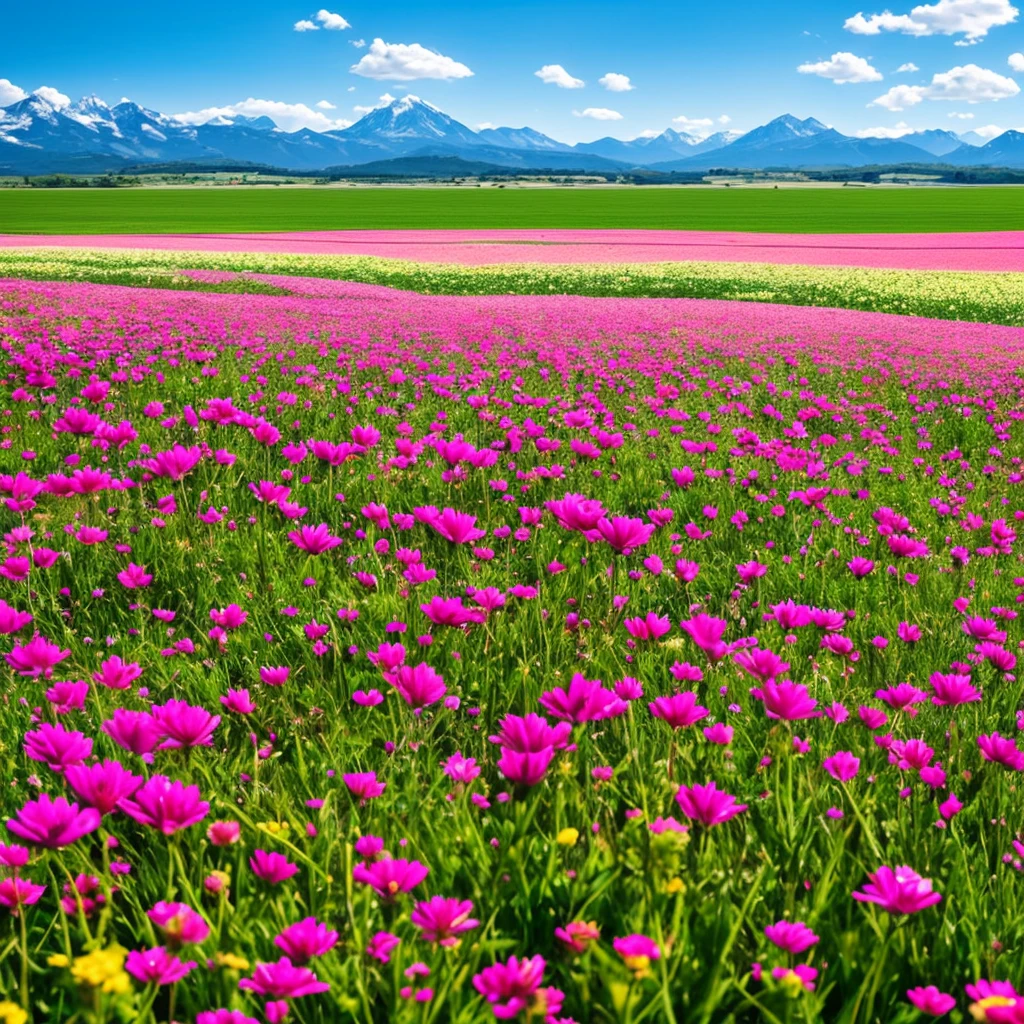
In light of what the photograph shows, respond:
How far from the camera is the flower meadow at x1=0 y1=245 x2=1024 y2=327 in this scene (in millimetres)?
27094

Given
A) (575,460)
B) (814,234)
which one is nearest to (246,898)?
(575,460)

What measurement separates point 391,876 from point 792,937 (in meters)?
0.66

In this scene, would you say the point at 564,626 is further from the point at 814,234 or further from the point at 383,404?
the point at 814,234

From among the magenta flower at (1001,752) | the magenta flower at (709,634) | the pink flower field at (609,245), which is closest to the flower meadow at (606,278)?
the pink flower field at (609,245)

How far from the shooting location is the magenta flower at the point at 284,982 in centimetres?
109

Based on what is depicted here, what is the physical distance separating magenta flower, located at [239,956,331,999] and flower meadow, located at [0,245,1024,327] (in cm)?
2612

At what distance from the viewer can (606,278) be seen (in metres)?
34.4

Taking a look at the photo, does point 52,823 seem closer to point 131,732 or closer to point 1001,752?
point 131,732

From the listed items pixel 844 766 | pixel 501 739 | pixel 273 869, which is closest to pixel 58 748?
pixel 273 869

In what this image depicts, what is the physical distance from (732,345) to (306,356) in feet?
25.6

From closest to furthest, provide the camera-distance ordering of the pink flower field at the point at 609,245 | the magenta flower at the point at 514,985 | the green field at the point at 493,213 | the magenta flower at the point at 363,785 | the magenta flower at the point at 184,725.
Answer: the magenta flower at the point at 514,985 → the magenta flower at the point at 184,725 → the magenta flower at the point at 363,785 → the pink flower field at the point at 609,245 → the green field at the point at 493,213

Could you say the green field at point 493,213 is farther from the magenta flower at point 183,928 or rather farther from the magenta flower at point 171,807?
the magenta flower at point 183,928

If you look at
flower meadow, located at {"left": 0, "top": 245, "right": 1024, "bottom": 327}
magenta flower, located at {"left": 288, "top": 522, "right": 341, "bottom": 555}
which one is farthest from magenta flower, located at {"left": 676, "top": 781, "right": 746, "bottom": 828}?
flower meadow, located at {"left": 0, "top": 245, "right": 1024, "bottom": 327}

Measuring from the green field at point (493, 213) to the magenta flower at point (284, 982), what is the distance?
2955 inches
